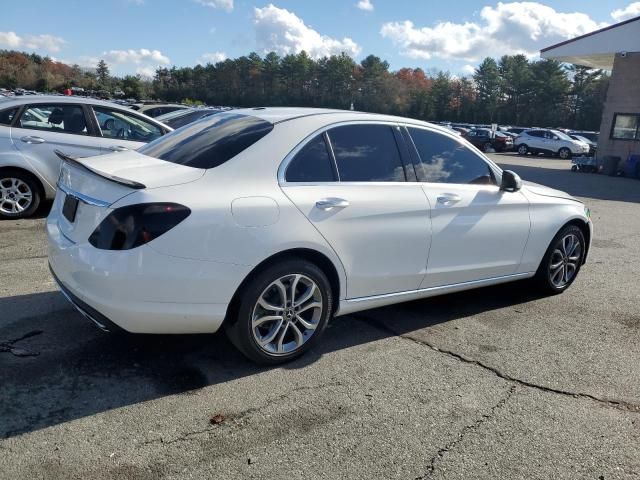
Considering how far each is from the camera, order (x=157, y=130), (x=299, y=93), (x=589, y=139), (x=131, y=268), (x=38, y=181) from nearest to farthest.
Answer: (x=131, y=268)
(x=38, y=181)
(x=157, y=130)
(x=589, y=139)
(x=299, y=93)

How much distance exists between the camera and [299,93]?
269 feet

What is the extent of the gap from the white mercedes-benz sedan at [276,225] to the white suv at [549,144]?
103 ft

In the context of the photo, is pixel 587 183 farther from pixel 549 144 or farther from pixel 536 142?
pixel 536 142

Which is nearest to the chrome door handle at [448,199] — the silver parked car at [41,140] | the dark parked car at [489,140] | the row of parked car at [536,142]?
the silver parked car at [41,140]

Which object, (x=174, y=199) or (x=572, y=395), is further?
(x=572, y=395)

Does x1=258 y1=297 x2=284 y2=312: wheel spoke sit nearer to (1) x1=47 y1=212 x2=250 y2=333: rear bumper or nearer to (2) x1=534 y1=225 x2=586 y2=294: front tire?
(1) x1=47 y1=212 x2=250 y2=333: rear bumper

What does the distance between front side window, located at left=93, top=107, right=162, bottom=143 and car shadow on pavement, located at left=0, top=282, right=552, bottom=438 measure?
3861 mm

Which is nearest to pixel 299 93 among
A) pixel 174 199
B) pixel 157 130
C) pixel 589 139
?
pixel 589 139

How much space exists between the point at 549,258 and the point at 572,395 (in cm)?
205

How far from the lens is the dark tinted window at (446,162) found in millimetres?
4465

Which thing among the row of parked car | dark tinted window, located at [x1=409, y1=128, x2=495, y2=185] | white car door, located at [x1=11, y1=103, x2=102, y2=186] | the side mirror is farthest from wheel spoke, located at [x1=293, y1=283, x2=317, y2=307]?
the row of parked car

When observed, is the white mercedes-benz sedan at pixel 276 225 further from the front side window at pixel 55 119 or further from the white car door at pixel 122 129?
the front side window at pixel 55 119

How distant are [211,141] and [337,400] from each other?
1.91 metres

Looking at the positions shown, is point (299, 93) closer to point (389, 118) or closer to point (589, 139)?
point (589, 139)
